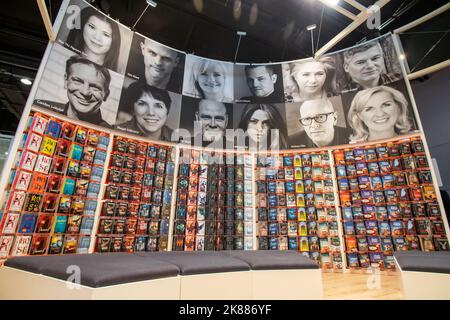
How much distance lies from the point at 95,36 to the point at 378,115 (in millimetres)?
5852

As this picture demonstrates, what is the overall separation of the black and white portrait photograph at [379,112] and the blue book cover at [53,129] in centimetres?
559

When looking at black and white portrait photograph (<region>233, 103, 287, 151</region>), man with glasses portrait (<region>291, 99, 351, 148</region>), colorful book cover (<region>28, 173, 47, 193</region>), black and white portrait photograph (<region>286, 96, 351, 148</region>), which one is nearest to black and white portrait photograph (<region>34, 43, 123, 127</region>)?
colorful book cover (<region>28, 173, 47, 193</region>)

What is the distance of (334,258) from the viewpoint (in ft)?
16.0

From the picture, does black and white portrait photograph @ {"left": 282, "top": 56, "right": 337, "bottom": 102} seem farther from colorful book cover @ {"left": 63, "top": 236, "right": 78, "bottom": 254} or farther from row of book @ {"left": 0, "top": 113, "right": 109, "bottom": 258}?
colorful book cover @ {"left": 63, "top": 236, "right": 78, "bottom": 254}

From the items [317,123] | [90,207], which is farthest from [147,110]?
[317,123]

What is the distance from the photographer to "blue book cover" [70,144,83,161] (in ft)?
12.9

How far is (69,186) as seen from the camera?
3805 mm

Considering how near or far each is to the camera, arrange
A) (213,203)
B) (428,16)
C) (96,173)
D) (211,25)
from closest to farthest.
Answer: (96,173), (428,16), (213,203), (211,25)

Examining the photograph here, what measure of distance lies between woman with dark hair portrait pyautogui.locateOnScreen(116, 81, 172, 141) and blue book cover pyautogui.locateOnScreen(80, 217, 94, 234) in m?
1.73

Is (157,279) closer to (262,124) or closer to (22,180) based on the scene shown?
(22,180)

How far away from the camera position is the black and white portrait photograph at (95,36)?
400 cm

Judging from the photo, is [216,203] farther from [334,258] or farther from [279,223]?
[334,258]

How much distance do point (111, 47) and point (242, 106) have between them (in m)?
3.10

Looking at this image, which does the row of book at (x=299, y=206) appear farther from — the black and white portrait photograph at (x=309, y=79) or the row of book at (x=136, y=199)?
the row of book at (x=136, y=199)
